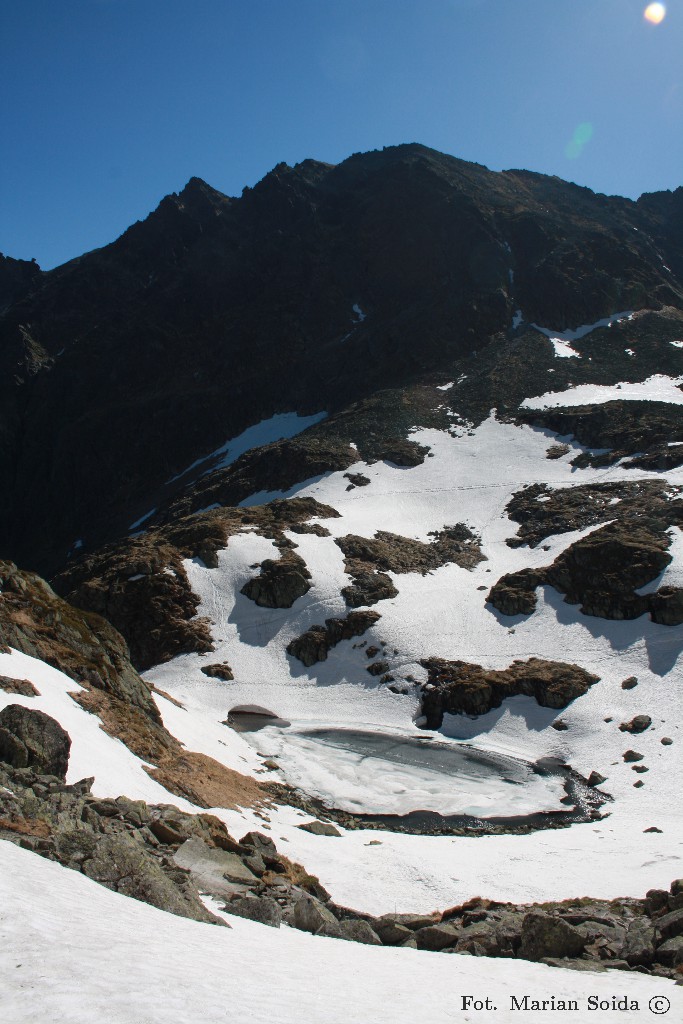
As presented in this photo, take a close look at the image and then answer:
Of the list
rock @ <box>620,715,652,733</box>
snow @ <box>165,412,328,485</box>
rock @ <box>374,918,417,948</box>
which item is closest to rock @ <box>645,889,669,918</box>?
rock @ <box>374,918,417,948</box>

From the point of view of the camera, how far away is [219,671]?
40.9 meters

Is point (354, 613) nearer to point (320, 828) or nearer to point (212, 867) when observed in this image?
point (320, 828)

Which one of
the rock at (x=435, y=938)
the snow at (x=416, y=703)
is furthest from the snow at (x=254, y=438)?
the rock at (x=435, y=938)

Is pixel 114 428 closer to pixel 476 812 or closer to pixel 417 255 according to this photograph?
pixel 417 255

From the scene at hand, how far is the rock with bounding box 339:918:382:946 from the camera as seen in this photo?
11000mm

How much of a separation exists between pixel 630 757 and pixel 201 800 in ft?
73.1

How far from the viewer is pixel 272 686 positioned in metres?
40.1

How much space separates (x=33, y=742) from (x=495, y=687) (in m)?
29.3

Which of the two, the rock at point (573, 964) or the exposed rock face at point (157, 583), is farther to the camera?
the exposed rock face at point (157, 583)

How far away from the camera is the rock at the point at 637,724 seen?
3325 cm

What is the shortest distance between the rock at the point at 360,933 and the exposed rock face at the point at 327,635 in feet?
100

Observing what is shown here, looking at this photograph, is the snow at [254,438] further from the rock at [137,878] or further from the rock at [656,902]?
the rock at [137,878]

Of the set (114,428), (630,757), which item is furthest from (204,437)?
(630,757)

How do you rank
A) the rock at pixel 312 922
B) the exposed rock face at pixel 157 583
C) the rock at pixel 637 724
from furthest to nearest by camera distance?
the exposed rock face at pixel 157 583 < the rock at pixel 637 724 < the rock at pixel 312 922
